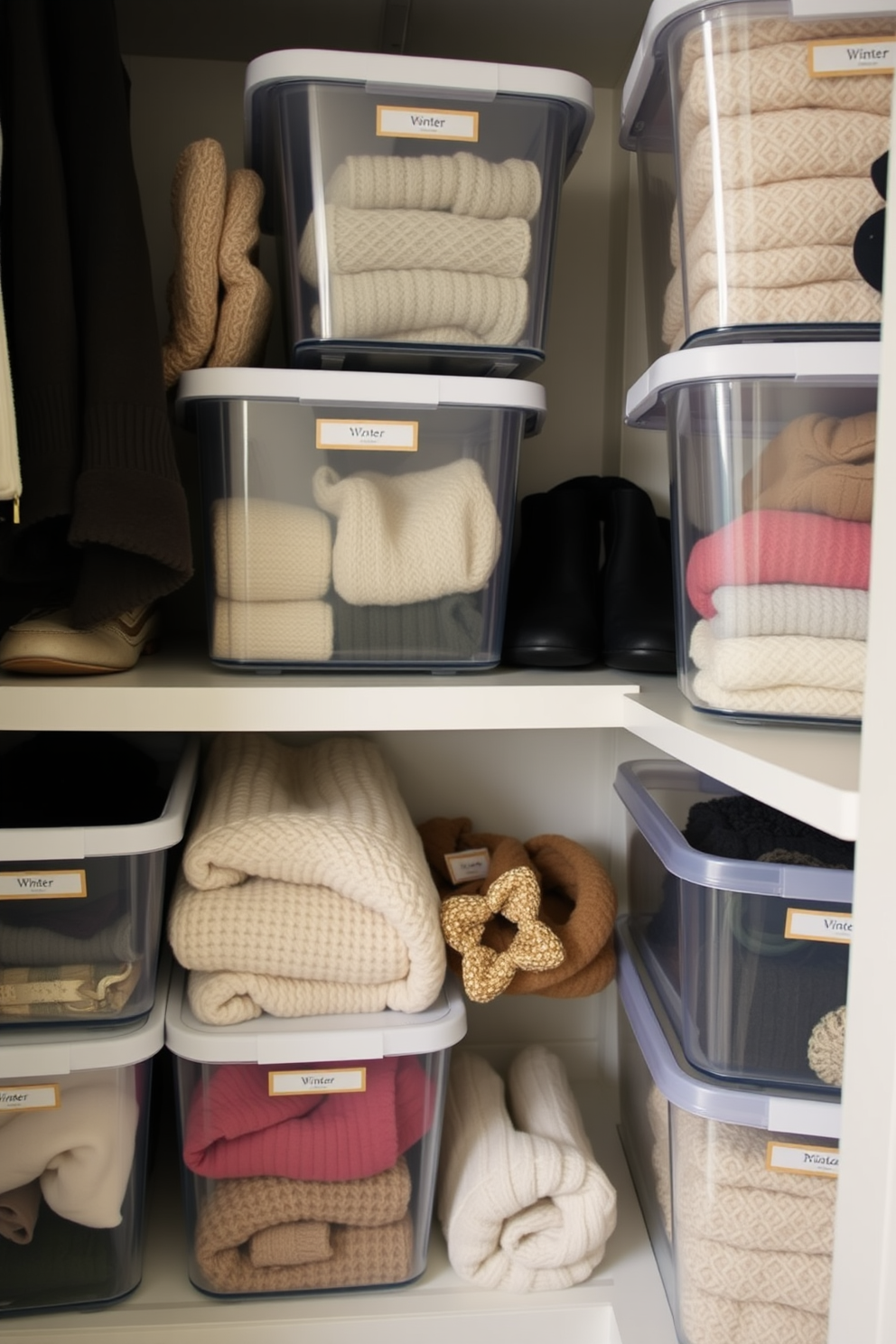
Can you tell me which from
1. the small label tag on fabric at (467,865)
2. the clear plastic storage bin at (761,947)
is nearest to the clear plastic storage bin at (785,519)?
A: the clear plastic storage bin at (761,947)

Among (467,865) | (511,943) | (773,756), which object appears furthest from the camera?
(467,865)

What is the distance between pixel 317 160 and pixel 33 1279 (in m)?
0.95

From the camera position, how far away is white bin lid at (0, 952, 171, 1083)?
0.81 m

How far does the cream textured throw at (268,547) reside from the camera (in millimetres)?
877

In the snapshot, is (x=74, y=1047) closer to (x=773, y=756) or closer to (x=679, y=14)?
(x=773, y=756)

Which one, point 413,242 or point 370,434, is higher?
point 413,242

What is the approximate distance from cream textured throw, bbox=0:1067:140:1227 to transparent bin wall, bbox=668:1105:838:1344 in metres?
0.46

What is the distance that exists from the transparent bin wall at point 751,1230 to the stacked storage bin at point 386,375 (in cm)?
45

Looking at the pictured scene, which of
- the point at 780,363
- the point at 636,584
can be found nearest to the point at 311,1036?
the point at 636,584

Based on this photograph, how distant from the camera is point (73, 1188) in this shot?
829 millimetres

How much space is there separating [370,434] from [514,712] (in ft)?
0.88

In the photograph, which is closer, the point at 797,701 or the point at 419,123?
the point at 797,701

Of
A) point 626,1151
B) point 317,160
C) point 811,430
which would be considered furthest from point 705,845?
point 317,160

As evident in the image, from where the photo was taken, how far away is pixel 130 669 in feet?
3.02
